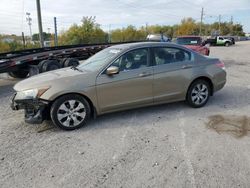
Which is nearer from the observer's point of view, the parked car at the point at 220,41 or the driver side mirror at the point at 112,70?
the driver side mirror at the point at 112,70

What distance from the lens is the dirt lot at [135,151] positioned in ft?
9.81

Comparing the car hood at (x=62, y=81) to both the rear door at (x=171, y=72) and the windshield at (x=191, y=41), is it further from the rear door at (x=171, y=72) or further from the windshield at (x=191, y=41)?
the windshield at (x=191, y=41)

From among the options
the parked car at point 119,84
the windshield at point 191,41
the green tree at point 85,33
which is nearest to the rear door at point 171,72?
the parked car at point 119,84

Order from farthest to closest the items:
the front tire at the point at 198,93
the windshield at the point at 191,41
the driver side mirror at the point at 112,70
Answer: the windshield at the point at 191,41 < the front tire at the point at 198,93 < the driver side mirror at the point at 112,70

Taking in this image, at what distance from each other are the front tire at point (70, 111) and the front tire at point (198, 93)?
7.81 feet

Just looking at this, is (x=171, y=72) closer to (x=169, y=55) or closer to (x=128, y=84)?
(x=169, y=55)

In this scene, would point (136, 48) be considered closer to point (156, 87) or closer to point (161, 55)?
point (161, 55)

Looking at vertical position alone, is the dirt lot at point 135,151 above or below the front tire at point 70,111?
below

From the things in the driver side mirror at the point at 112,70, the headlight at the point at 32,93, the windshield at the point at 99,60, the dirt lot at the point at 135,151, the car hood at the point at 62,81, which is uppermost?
the windshield at the point at 99,60

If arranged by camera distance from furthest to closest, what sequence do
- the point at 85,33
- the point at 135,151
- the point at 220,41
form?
the point at 220,41, the point at 85,33, the point at 135,151

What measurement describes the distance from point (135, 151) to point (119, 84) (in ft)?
4.79

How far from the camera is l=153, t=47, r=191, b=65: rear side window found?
5.05 m

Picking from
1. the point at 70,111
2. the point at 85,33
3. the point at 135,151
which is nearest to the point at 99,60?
the point at 70,111

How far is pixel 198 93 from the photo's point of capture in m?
5.53
